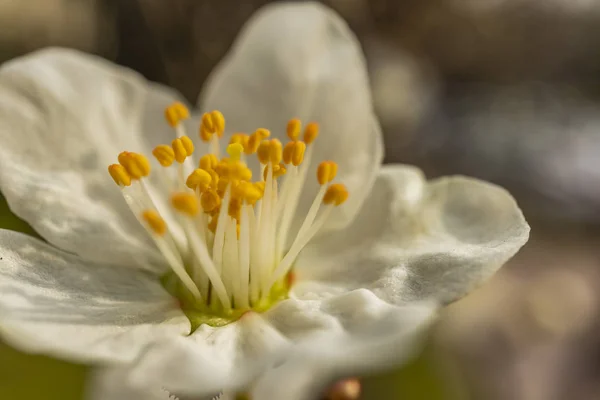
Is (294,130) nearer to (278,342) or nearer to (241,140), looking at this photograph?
(241,140)

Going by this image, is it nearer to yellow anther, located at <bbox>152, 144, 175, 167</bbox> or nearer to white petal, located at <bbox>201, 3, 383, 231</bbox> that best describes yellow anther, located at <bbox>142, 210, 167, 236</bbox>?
yellow anther, located at <bbox>152, 144, 175, 167</bbox>

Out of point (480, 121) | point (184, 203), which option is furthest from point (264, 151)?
point (480, 121)

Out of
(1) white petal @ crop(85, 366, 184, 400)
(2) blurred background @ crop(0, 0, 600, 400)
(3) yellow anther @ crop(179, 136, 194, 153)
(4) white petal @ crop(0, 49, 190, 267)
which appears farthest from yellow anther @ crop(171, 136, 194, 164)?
(2) blurred background @ crop(0, 0, 600, 400)

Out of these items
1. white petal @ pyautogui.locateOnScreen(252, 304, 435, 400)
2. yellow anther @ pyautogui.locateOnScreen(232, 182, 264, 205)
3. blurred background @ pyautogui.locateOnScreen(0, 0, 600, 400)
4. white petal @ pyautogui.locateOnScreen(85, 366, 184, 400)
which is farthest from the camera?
blurred background @ pyautogui.locateOnScreen(0, 0, 600, 400)

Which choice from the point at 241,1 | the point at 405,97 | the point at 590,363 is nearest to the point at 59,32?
the point at 241,1

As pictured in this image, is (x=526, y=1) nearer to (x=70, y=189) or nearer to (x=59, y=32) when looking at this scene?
(x=59, y=32)

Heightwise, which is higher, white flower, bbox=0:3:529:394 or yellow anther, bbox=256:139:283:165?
yellow anther, bbox=256:139:283:165

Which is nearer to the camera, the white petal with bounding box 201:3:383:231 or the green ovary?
the green ovary

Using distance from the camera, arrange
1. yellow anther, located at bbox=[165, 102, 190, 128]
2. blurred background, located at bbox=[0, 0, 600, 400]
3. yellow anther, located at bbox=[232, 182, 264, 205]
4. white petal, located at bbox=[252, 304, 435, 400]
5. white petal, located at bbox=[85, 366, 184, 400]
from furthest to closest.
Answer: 1. blurred background, located at bbox=[0, 0, 600, 400]
2. yellow anther, located at bbox=[165, 102, 190, 128]
3. yellow anther, located at bbox=[232, 182, 264, 205]
4. white petal, located at bbox=[85, 366, 184, 400]
5. white petal, located at bbox=[252, 304, 435, 400]
